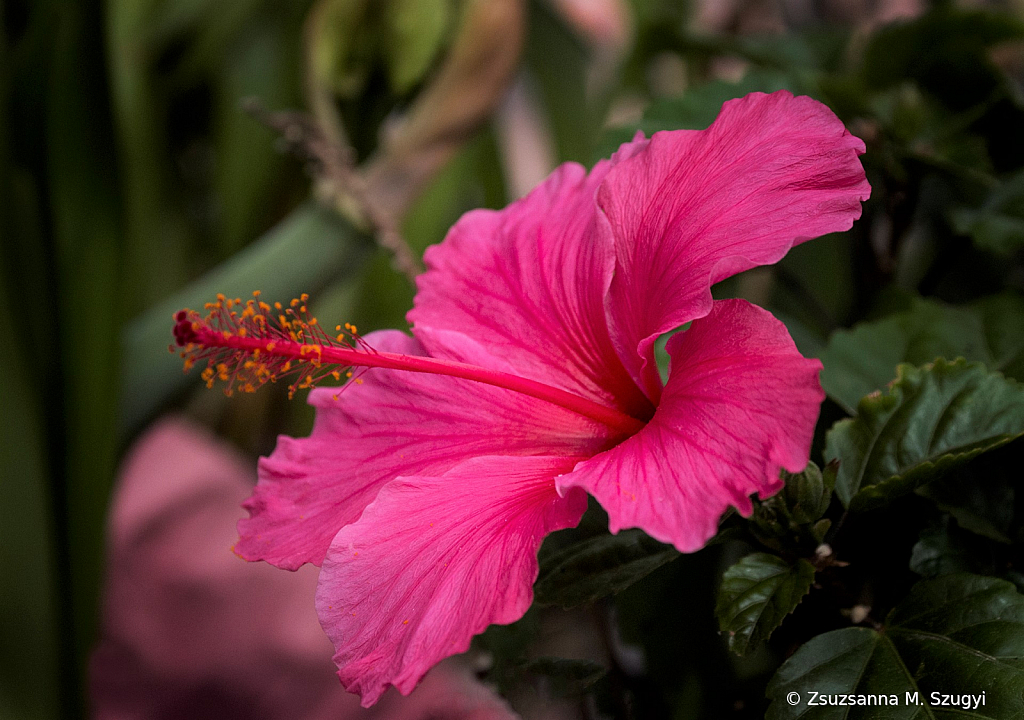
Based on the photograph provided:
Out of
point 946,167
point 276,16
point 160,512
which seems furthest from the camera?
point 276,16

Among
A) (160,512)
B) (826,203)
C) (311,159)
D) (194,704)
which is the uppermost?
(311,159)

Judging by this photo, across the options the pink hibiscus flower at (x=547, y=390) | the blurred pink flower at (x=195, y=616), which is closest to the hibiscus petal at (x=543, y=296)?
the pink hibiscus flower at (x=547, y=390)

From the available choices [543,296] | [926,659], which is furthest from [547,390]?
[926,659]

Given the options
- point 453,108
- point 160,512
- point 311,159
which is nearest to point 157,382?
point 160,512

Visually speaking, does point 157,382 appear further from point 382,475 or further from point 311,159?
point 382,475

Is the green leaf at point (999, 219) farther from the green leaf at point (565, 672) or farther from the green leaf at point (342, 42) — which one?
the green leaf at point (342, 42)

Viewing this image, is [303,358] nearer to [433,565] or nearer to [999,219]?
[433,565]

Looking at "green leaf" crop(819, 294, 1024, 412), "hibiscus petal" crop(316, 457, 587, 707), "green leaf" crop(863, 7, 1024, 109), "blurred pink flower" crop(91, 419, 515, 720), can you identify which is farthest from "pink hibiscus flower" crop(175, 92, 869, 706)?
"blurred pink flower" crop(91, 419, 515, 720)
